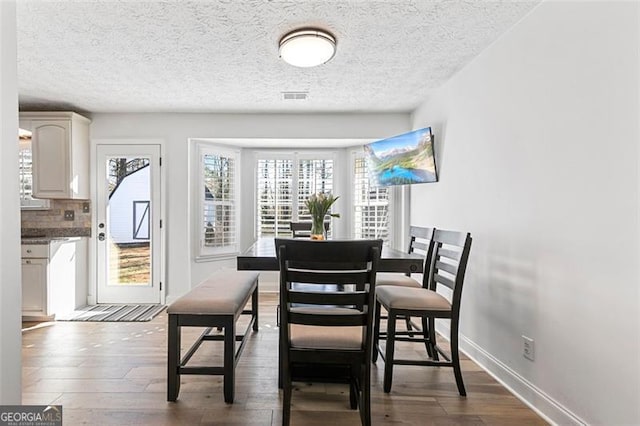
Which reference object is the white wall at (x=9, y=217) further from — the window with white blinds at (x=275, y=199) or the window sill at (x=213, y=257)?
the window with white blinds at (x=275, y=199)

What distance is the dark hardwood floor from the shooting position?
1.79m

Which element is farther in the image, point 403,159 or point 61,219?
point 61,219

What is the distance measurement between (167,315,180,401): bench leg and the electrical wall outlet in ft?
6.89

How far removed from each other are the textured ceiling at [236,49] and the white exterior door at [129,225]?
0.66 meters

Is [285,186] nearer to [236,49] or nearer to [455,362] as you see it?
[236,49]

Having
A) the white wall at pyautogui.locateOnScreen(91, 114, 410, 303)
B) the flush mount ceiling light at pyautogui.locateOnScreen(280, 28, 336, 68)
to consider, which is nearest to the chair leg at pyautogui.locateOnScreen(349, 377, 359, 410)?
the flush mount ceiling light at pyautogui.locateOnScreen(280, 28, 336, 68)

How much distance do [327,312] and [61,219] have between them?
3.94 metres

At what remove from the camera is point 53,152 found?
12.0 ft

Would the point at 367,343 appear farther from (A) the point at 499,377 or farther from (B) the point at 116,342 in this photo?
(B) the point at 116,342

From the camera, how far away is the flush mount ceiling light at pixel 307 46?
2105mm

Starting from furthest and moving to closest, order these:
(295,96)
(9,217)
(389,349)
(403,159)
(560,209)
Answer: (403,159) → (295,96) → (389,349) → (560,209) → (9,217)

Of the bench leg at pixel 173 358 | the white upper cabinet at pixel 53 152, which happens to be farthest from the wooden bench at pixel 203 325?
the white upper cabinet at pixel 53 152

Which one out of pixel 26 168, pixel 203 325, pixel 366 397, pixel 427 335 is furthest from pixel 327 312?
pixel 26 168

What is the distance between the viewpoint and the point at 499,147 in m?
2.23
